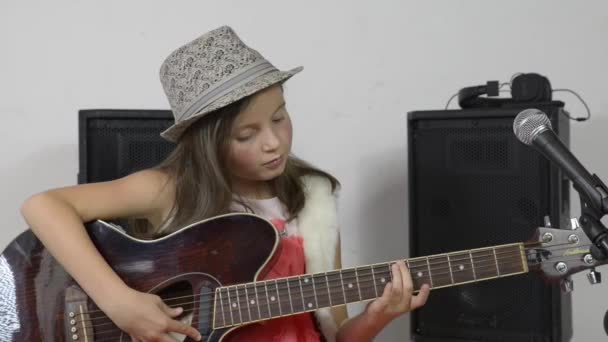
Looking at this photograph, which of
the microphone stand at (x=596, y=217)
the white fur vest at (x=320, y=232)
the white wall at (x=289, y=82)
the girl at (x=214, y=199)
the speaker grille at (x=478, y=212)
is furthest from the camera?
the white wall at (x=289, y=82)

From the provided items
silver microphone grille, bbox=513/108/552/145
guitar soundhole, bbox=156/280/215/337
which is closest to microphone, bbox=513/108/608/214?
silver microphone grille, bbox=513/108/552/145

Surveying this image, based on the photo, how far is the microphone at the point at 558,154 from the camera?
40.7 inches

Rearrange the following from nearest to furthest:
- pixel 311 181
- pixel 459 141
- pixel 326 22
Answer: pixel 311 181
pixel 459 141
pixel 326 22

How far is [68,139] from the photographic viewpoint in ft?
7.17

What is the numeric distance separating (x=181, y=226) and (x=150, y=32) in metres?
0.94

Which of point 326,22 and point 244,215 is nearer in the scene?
point 244,215

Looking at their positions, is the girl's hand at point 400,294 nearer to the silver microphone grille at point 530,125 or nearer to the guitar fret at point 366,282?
the guitar fret at point 366,282

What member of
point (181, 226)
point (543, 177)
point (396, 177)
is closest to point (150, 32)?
point (396, 177)

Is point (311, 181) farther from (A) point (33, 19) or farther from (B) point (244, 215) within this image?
(A) point (33, 19)

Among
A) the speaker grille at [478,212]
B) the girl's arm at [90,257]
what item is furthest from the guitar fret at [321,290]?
the speaker grille at [478,212]

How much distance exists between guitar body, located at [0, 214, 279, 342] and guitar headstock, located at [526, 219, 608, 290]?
422mm

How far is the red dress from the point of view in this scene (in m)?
1.35

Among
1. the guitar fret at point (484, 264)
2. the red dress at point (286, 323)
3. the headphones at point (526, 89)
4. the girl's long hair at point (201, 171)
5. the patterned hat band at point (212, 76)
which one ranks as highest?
the patterned hat band at point (212, 76)

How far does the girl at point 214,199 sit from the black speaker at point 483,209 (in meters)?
0.29
